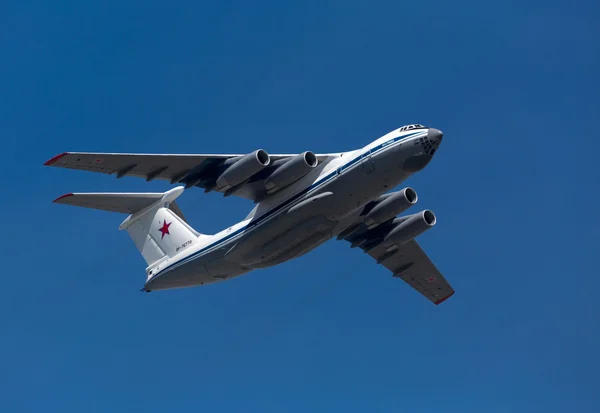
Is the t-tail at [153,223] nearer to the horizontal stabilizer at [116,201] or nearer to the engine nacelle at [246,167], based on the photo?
the horizontal stabilizer at [116,201]

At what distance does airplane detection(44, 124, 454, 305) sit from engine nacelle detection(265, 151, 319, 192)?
0.06 feet

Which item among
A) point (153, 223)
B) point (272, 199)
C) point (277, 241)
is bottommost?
point (277, 241)

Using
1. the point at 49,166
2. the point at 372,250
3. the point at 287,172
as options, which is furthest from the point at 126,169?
the point at 372,250

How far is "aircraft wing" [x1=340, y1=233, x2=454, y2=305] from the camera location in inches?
829

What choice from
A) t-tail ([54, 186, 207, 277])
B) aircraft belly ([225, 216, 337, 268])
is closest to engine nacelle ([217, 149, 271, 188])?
aircraft belly ([225, 216, 337, 268])

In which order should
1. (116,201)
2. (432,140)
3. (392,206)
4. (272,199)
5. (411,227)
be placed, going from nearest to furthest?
(432,140) < (272,199) < (392,206) < (411,227) < (116,201)

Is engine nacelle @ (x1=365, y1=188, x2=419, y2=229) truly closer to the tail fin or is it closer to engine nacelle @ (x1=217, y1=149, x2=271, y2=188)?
engine nacelle @ (x1=217, y1=149, x2=271, y2=188)

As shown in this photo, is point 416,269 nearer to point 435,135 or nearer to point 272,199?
point 272,199

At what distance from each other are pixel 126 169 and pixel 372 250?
18.9ft

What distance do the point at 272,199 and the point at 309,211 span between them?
90 cm

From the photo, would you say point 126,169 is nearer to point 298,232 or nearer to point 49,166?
point 49,166

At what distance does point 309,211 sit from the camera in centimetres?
1744

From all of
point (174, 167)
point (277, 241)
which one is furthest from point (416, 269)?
point (174, 167)

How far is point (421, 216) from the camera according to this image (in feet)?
64.3
